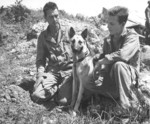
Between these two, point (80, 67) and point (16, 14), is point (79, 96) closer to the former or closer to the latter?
point (80, 67)

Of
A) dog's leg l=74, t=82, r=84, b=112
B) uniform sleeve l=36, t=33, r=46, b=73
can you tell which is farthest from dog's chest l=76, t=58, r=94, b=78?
uniform sleeve l=36, t=33, r=46, b=73

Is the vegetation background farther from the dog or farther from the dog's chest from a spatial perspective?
the dog's chest

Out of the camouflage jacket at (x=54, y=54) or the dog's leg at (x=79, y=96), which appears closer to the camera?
the dog's leg at (x=79, y=96)

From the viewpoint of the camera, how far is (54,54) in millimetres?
6945

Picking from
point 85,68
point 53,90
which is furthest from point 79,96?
point 53,90

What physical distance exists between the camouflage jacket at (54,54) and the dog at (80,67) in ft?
2.38

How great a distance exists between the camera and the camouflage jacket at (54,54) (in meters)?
6.90

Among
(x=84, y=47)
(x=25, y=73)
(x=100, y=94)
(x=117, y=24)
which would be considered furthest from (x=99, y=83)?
(x=25, y=73)

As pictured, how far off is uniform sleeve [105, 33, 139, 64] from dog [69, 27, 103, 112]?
57 centimetres

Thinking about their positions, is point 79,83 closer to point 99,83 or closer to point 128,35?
point 99,83

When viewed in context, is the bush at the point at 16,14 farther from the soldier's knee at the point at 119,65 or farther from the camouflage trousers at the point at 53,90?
the soldier's knee at the point at 119,65

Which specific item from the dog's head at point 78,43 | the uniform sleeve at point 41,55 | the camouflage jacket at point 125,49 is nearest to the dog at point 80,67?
the dog's head at point 78,43

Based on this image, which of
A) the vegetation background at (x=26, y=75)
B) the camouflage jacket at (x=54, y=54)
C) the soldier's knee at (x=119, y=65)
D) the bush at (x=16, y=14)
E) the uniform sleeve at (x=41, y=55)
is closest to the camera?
the vegetation background at (x=26, y=75)

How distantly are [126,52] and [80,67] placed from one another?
0.98m
